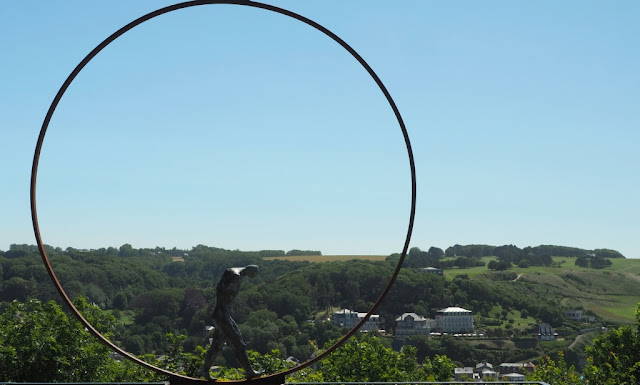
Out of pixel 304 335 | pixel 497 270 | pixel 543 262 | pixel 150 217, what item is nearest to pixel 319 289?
pixel 304 335

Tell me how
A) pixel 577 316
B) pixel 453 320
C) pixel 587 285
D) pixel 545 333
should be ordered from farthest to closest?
1. pixel 587 285
2. pixel 577 316
3. pixel 545 333
4. pixel 453 320

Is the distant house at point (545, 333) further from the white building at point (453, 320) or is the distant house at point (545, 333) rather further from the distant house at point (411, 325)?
the distant house at point (411, 325)

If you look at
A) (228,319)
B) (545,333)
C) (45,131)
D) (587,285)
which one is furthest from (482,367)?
(45,131)

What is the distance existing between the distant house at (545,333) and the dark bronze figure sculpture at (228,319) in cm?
4874

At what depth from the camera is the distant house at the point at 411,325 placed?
35156 mm

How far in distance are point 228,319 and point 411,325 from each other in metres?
31.4

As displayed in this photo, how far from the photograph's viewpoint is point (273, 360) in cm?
1077

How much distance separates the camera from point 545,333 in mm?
51938

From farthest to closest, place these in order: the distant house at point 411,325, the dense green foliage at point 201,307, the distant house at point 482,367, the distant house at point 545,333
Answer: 1. the distant house at point 545,333
2. the distant house at point 482,367
3. the distant house at point 411,325
4. the dense green foliage at point 201,307

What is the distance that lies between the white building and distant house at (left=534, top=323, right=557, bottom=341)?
6760mm

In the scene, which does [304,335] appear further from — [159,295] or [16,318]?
[16,318]

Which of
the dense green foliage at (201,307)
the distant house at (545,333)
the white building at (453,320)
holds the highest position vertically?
the dense green foliage at (201,307)

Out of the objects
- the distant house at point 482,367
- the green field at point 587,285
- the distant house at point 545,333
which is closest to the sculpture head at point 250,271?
the distant house at point 482,367

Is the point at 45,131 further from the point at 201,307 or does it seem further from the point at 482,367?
the point at 482,367
